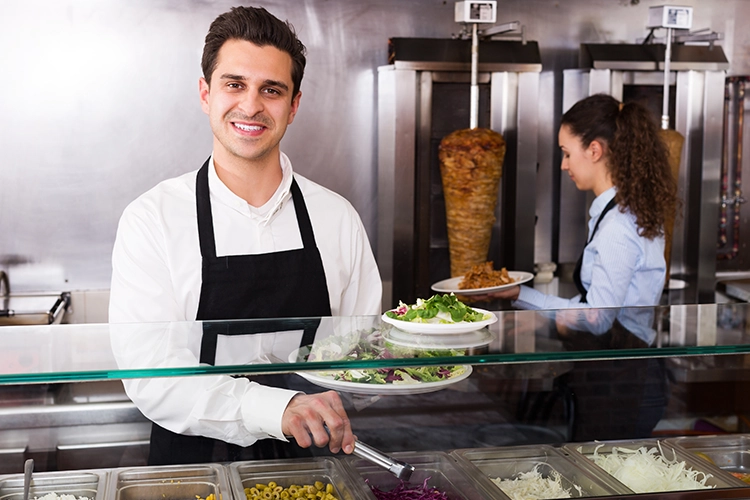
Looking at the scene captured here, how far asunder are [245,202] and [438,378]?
0.88 meters

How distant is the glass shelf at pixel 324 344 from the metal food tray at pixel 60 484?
342 mm

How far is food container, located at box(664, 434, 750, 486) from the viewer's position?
2113 millimetres

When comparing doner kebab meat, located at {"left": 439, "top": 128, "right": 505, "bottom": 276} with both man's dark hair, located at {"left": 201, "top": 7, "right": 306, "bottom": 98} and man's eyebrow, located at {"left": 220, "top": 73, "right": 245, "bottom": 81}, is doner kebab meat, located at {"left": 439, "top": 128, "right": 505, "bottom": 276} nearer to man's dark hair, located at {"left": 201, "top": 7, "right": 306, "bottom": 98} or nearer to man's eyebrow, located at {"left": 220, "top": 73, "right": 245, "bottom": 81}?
man's dark hair, located at {"left": 201, "top": 7, "right": 306, "bottom": 98}

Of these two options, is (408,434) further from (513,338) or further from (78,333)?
(78,333)

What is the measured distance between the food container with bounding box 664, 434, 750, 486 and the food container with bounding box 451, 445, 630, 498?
318mm

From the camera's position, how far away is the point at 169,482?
6.11ft

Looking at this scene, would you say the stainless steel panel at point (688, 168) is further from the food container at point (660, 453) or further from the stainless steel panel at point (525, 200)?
the food container at point (660, 453)

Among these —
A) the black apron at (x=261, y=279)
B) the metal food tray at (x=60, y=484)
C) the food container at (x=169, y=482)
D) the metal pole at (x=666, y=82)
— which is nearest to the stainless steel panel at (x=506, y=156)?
the metal pole at (x=666, y=82)

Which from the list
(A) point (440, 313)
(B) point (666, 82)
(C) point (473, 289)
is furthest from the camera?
(B) point (666, 82)

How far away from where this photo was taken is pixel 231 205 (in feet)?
7.68

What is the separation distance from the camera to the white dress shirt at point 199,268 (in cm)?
179

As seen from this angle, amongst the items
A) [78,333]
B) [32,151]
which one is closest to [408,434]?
[78,333]

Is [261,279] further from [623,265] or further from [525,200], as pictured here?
[525,200]

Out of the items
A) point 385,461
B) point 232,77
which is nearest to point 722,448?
point 385,461
